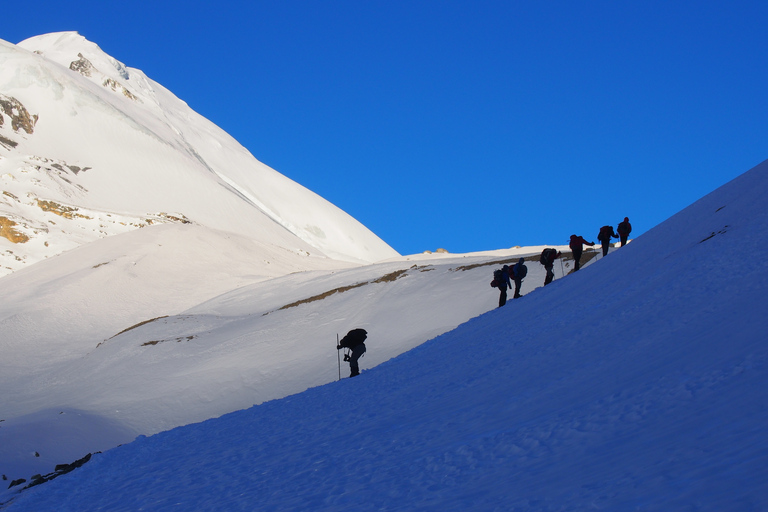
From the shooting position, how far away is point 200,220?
121 m

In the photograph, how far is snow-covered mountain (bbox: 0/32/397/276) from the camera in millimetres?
92500

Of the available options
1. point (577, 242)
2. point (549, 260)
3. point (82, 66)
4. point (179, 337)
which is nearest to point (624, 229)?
point (577, 242)

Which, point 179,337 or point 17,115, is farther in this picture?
point 17,115

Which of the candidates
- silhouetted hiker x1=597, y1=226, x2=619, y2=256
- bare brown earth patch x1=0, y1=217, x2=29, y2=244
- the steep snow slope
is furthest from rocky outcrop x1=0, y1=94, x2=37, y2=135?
silhouetted hiker x1=597, y1=226, x2=619, y2=256

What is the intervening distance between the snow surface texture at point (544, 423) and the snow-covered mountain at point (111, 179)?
48.9 meters

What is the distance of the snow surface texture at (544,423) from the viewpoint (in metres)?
5.25

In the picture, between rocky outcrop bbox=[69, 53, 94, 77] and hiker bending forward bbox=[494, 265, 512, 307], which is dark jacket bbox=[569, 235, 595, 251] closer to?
hiker bending forward bbox=[494, 265, 512, 307]

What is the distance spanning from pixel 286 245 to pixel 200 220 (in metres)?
16.4

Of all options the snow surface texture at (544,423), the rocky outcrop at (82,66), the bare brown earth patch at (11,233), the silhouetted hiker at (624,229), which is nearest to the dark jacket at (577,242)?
the silhouetted hiker at (624,229)

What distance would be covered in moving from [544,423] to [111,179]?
127268mm

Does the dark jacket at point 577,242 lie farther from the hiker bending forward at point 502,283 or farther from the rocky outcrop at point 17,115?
the rocky outcrop at point 17,115

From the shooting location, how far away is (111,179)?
122m

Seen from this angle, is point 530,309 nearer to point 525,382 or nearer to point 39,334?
point 525,382

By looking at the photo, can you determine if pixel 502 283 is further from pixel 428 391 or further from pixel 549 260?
pixel 428 391
